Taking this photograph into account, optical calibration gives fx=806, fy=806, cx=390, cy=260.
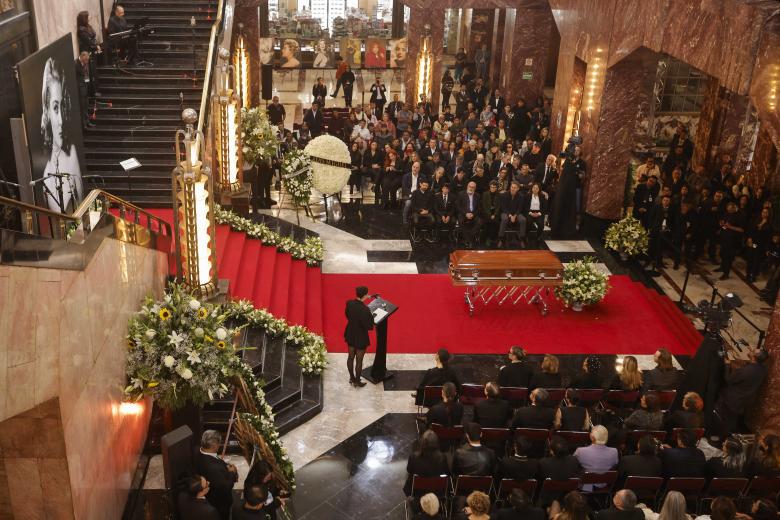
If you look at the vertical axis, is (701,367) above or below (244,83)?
below

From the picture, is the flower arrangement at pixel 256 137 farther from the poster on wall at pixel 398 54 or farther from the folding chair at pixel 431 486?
the poster on wall at pixel 398 54

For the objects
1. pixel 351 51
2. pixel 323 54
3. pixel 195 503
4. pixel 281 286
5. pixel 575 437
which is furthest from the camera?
pixel 351 51

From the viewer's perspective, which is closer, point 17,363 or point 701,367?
point 17,363

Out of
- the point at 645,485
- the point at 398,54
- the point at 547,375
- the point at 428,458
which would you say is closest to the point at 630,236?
the point at 547,375

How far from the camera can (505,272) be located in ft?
40.0

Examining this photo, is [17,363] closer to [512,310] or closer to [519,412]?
[519,412]

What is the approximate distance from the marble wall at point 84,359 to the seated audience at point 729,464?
563 cm

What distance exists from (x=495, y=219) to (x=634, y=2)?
436 cm

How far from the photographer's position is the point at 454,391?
8.33 m

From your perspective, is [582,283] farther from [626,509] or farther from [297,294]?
[626,509]

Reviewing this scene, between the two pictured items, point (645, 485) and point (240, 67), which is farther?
point (240, 67)

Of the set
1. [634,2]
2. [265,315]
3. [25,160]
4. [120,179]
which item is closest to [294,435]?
[265,315]

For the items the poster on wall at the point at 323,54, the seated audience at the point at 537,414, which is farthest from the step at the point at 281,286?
the poster on wall at the point at 323,54

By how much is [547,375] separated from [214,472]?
396 cm
